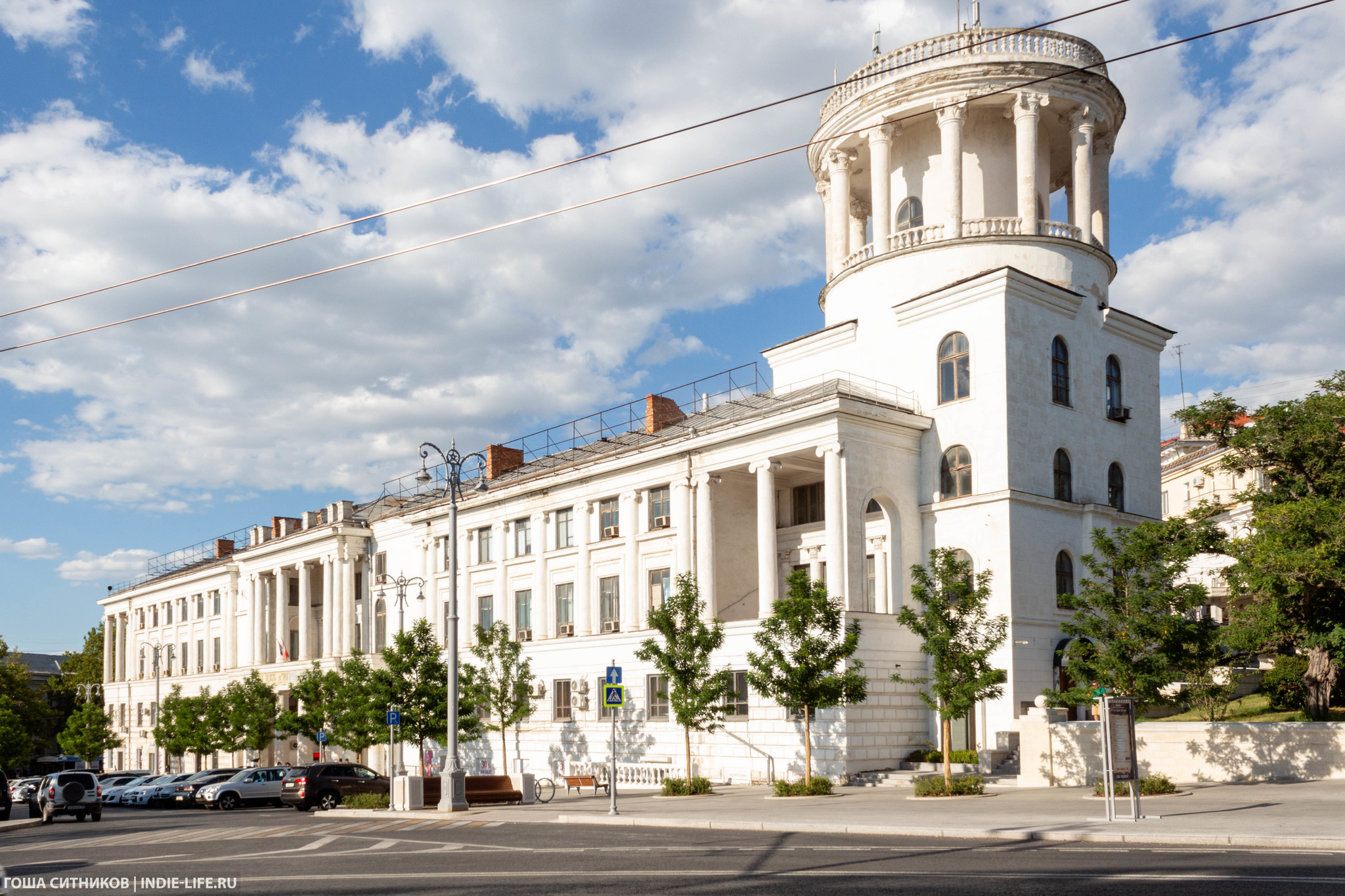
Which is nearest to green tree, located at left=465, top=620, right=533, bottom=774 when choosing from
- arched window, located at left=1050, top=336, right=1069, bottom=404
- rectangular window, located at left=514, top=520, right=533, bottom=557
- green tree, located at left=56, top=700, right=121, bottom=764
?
rectangular window, located at left=514, top=520, right=533, bottom=557

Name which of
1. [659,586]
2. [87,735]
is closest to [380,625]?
[659,586]

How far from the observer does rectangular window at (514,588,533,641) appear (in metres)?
54.7

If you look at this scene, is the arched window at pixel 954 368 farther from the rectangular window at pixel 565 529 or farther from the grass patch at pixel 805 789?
the rectangular window at pixel 565 529

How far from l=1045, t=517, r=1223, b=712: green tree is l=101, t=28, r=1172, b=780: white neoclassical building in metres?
9.24

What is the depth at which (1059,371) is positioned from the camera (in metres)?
43.9

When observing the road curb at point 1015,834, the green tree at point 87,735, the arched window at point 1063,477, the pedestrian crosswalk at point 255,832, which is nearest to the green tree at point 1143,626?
the road curb at point 1015,834

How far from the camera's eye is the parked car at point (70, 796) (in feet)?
131

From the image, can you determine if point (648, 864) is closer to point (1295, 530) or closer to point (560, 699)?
point (1295, 530)

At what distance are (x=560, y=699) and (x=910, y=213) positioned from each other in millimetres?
A: 25548

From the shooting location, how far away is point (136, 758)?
95000mm

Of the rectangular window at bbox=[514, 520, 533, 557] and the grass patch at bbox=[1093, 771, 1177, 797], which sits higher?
the rectangular window at bbox=[514, 520, 533, 557]

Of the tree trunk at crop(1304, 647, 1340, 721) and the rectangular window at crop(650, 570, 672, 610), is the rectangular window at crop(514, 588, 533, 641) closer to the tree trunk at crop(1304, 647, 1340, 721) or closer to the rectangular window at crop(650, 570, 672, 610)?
the rectangular window at crop(650, 570, 672, 610)

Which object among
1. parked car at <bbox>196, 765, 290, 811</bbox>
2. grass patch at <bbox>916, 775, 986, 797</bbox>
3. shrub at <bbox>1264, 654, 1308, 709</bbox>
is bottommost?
parked car at <bbox>196, 765, 290, 811</bbox>

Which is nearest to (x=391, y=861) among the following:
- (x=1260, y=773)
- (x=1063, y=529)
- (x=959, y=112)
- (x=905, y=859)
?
(x=905, y=859)
